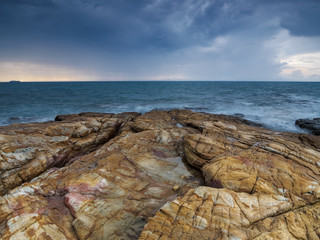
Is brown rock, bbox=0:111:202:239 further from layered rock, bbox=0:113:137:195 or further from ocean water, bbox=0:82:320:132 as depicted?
ocean water, bbox=0:82:320:132

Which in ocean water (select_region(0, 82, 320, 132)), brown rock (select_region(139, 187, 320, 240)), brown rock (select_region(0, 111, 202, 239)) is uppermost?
brown rock (select_region(139, 187, 320, 240))

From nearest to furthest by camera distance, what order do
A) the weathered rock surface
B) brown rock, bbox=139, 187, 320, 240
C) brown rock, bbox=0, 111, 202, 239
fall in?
1. brown rock, bbox=139, 187, 320, 240
2. brown rock, bbox=0, 111, 202, 239
3. the weathered rock surface

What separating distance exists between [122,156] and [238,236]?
6.17 metres

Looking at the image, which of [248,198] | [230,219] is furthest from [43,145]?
[248,198]

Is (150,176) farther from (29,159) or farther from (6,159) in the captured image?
(6,159)

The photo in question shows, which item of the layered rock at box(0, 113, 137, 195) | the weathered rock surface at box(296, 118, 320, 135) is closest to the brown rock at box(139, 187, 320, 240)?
the layered rock at box(0, 113, 137, 195)

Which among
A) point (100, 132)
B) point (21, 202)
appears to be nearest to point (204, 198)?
point (21, 202)

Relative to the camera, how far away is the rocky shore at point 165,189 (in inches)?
180

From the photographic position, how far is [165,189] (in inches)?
263

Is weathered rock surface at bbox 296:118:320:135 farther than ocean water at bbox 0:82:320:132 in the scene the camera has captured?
No

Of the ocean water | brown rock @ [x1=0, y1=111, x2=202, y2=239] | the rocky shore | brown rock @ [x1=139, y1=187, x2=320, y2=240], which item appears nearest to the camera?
brown rock @ [x1=139, y1=187, x2=320, y2=240]

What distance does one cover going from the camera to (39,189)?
22.2ft

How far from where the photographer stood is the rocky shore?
15.0 feet

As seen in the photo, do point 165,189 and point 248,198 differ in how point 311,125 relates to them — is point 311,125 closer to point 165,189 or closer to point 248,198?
point 248,198
